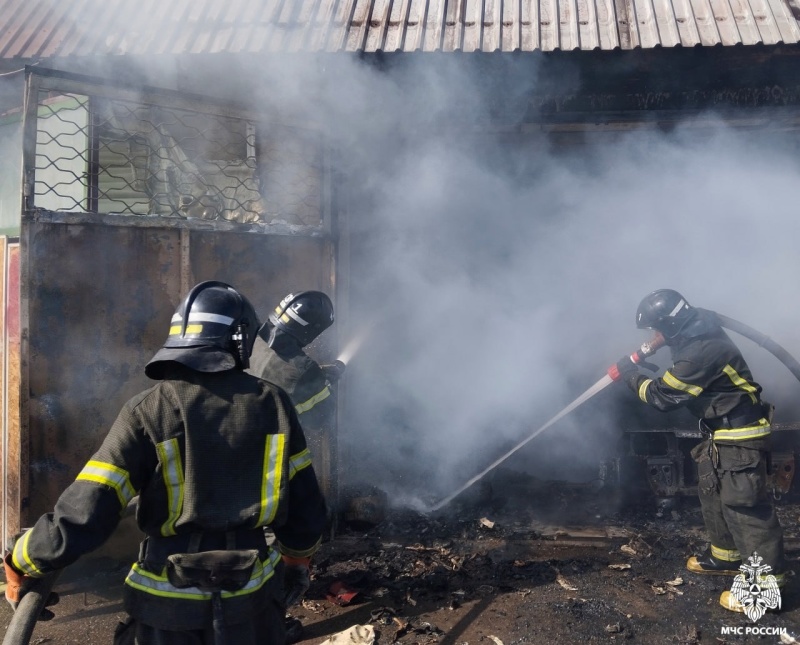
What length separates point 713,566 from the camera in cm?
472

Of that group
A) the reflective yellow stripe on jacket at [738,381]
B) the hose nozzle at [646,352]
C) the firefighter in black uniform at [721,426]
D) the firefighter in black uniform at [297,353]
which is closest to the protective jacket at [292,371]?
the firefighter in black uniform at [297,353]

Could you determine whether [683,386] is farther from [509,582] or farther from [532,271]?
[532,271]

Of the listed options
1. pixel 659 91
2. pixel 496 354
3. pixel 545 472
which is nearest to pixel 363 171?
pixel 496 354

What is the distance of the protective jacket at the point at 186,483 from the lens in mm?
2209

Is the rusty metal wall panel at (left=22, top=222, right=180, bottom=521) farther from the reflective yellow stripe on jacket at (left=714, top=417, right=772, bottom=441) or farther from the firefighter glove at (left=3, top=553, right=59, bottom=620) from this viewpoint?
the reflective yellow stripe on jacket at (left=714, top=417, right=772, bottom=441)

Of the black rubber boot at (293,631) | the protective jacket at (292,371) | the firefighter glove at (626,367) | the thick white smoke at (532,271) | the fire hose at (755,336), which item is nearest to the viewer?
the black rubber boot at (293,631)

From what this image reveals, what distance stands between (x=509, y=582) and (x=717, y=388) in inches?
83.4

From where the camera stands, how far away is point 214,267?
4957mm

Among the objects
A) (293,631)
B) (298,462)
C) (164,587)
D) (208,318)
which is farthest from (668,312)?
(164,587)

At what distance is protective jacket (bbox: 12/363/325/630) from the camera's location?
2.21 m

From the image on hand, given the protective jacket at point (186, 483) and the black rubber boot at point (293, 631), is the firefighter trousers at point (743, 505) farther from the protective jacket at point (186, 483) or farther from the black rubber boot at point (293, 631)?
the protective jacket at point (186, 483)

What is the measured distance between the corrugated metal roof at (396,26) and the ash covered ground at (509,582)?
164 inches

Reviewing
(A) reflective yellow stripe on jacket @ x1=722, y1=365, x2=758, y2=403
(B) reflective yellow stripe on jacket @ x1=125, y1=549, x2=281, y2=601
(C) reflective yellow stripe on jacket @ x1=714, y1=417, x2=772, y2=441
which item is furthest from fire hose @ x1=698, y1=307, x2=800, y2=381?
(B) reflective yellow stripe on jacket @ x1=125, y1=549, x2=281, y2=601

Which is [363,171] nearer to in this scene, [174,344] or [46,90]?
[46,90]
